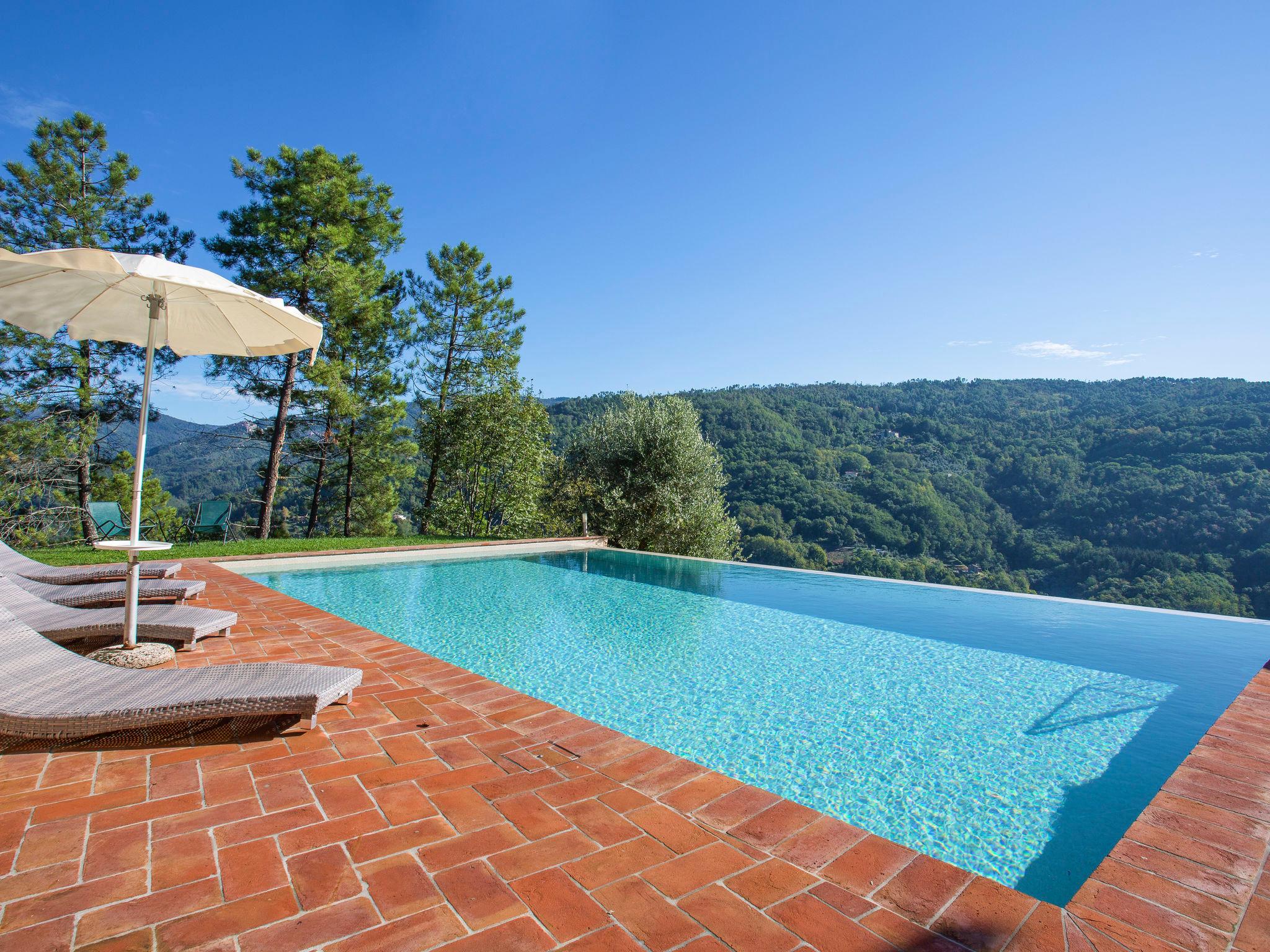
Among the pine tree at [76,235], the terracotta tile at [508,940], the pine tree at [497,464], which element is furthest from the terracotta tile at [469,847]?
the pine tree at [76,235]

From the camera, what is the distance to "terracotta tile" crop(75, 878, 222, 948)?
1.44 m

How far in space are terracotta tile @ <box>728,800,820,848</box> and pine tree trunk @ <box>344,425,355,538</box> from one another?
16079 mm

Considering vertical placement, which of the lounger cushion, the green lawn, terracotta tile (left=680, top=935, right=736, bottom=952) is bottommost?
the green lawn

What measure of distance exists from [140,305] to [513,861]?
150 inches

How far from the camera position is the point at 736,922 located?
1.57 m

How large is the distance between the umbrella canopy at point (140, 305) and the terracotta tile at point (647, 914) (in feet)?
10.3

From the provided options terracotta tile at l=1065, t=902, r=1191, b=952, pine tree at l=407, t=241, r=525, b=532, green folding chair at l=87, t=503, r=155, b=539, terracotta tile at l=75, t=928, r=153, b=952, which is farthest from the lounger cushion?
pine tree at l=407, t=241, r=525, b=532

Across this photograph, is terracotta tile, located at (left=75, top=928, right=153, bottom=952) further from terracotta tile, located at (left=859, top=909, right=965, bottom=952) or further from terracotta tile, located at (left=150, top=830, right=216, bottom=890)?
terracotta tile, located at (left=859, top=909, right=965, bottom=952)

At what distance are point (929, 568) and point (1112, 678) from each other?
Answer: 1525 centimetres

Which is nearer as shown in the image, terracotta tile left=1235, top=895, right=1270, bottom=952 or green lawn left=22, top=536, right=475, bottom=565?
terracotta tile left=1235, top=895, right=1270, bottom=952

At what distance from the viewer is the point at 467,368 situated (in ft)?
56.4

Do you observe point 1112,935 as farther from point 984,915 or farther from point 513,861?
point 513,861

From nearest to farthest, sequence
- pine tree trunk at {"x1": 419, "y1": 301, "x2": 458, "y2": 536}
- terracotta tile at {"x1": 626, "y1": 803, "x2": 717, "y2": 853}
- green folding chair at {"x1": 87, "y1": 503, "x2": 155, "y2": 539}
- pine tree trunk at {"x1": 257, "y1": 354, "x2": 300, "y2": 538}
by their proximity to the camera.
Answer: terracotta tile at {"x1": 626, "y1": 803, "x2": 717, "y2": 853}
green folding chair at {"x1": 87, "y1": 503, "x2": 155, "y2": 539}
pine tree trunk at {"x1": 257, "y1": 354, "x2": 300, "y2": 538}
pine tree trunk at {"x1": 419, "y1": 301, "x2": 458, "y2": 536}

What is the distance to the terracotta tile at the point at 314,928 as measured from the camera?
1429 mm
